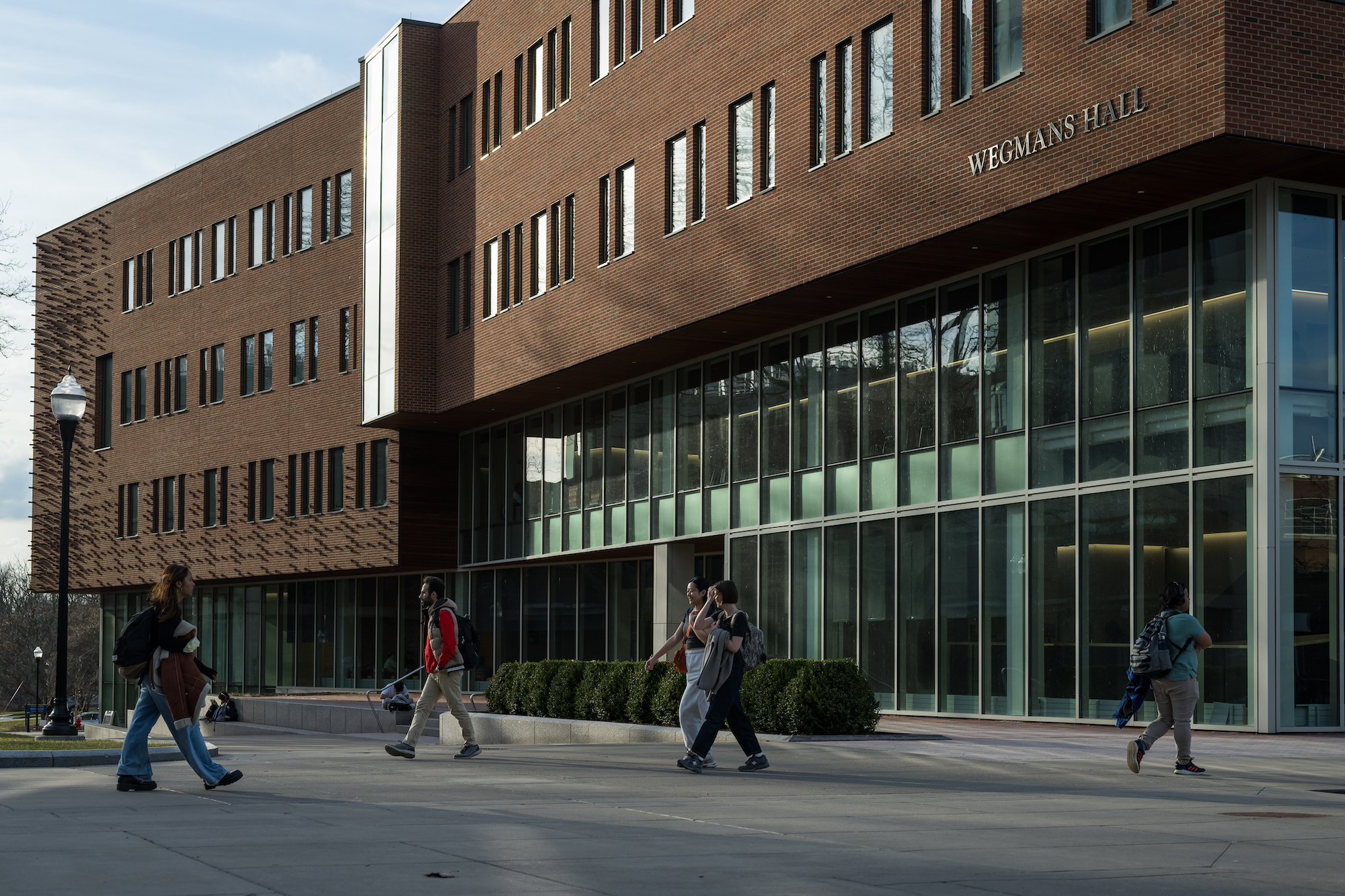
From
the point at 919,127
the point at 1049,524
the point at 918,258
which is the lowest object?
the point at 1049,524

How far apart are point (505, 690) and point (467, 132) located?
58.6ft

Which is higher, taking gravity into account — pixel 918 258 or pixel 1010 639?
pixel 918 258

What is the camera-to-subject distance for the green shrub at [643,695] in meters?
21.2

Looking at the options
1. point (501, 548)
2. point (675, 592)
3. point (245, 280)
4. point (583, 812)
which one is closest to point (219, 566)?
point (245, 280)

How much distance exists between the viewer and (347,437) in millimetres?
43406

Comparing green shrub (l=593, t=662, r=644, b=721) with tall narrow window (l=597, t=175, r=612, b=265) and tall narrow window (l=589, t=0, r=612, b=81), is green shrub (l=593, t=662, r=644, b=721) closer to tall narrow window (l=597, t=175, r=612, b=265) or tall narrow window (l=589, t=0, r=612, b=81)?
tall narrow window (l=597, t=175, r=612, b=265)

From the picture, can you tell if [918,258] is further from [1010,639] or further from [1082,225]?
[1010,639]

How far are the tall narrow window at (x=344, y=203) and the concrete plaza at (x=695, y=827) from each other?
28753mm

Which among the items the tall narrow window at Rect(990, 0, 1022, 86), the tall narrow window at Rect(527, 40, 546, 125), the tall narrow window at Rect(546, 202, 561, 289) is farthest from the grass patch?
the tall narrow window at Rect(527, 40, 546, 125)

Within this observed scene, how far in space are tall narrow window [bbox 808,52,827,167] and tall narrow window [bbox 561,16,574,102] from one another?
8950 mm

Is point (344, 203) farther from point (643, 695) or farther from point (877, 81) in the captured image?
point (643, 695)

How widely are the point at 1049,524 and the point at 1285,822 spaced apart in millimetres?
12761

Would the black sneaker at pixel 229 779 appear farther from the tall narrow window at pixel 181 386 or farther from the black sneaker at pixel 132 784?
the tall narrow window at pixel 181 386

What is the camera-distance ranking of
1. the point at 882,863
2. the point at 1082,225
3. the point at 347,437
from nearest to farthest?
the point at 882,863 < the point at 1082,225 < the point at 347,437
